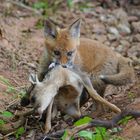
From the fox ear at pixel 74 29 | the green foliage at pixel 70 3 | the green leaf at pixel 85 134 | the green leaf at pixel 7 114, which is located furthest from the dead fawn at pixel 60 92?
the green foliage at pixel 70 3

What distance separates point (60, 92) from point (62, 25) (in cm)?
485

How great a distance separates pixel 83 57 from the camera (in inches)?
319

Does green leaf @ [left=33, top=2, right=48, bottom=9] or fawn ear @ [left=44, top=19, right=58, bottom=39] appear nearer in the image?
fawn ear @ [left=44, top=19, right=58, bottom=39]

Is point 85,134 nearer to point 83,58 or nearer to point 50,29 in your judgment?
point 83,58

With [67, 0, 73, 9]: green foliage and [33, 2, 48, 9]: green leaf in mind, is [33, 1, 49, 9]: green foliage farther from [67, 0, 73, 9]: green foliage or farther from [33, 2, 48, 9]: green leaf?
[67, 0, 73, 9]: green foliage

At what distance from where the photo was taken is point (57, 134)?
628cm

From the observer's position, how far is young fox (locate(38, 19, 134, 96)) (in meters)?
7.77

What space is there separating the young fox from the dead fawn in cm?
81

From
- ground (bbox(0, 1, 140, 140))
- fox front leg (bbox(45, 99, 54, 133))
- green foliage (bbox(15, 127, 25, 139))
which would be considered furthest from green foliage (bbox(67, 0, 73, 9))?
green foliage (bbox(15, 127, 25, 139))

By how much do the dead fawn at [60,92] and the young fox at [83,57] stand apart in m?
0.81

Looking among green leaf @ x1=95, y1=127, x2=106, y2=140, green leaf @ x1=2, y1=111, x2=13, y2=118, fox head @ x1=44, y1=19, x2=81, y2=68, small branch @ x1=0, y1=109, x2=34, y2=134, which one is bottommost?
small branch @ x1=0, y1=109, x2=34, y2=134

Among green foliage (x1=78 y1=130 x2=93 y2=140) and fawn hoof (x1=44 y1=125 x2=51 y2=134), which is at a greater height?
green foliage (x1=78 y1=130 x2=93 y2=140)

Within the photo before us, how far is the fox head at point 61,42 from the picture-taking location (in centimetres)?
799

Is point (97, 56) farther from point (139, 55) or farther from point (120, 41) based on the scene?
point (120, 41)
